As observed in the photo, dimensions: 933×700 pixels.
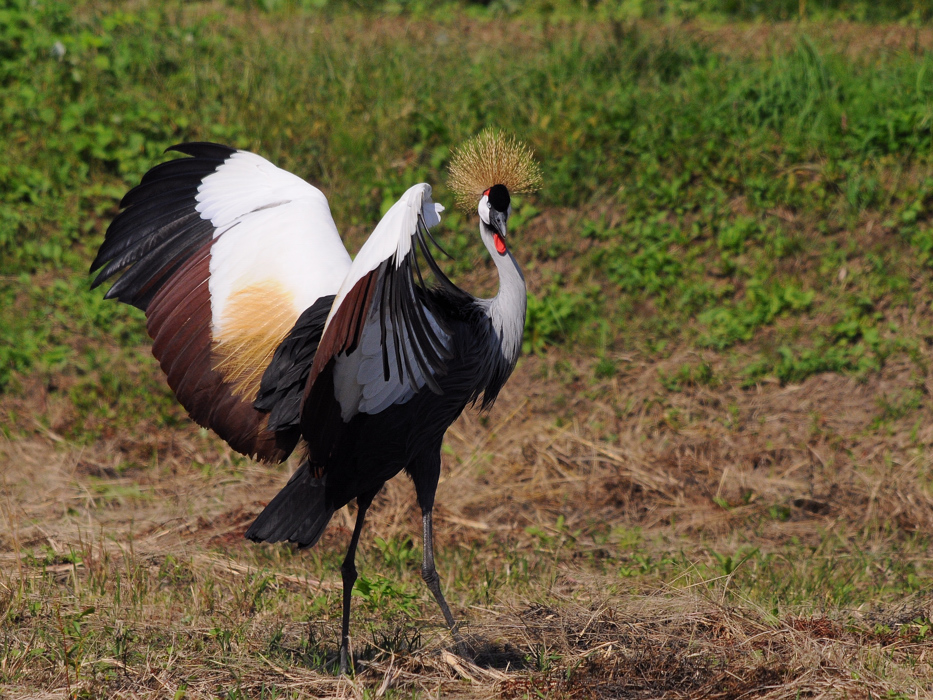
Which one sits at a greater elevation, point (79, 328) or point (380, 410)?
point (380, 410)

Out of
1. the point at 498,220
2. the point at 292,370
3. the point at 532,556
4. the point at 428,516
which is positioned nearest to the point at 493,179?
the point at 498,220

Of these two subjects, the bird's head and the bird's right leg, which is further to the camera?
the bird's head

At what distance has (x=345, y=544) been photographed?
4746 millimetres

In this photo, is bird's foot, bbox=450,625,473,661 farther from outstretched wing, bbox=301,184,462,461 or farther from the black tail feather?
outstretched wing, bbox=301,184,462,461

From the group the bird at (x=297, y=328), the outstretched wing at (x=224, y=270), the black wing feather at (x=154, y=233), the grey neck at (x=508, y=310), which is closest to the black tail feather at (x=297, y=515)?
the bird at (x=297, y=328)

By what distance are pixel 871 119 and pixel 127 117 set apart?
4.84 metres

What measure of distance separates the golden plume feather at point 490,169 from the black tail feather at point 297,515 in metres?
1.15

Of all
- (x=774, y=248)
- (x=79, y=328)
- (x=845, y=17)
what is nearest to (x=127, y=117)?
(x=79, y=328)

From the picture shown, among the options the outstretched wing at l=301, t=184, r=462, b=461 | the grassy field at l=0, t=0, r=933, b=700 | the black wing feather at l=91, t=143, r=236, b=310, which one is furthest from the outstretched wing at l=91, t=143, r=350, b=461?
the grassy field at l=0, t=0, r=933, b=700

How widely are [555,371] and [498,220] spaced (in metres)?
2.51

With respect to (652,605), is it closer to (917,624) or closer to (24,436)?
(917,624)

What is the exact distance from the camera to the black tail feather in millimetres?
3346

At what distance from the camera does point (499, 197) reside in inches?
139

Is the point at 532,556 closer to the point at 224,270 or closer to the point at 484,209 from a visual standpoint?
the point at 484,209
